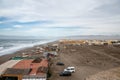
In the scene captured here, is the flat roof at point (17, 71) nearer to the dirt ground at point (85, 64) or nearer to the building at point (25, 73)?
the building at point (25, 73)

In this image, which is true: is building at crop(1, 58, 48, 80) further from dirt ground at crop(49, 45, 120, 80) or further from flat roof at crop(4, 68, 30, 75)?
dirt ground at crop(49, 45, 120, 80)

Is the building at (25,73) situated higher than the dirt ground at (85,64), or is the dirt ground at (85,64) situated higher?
the building at (25,73)

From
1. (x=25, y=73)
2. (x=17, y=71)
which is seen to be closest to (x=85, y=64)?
(x=25, y=73)

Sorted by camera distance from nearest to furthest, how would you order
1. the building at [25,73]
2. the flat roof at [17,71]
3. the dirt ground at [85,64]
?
the building at [25,73]
the flat roof at [17,71]
the dirt ground at [85,64]

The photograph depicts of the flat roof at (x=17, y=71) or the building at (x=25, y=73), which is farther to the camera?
the flat roof at (x=17, y=71)

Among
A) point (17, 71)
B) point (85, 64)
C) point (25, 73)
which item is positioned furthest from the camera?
point (85, 64)

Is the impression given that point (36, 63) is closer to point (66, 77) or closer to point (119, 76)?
point (66, 77)

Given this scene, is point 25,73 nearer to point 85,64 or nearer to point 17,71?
point 17,71

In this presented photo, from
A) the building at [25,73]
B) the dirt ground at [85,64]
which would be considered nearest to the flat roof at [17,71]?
the building at [25,73]

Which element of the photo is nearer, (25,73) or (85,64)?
(25,73)

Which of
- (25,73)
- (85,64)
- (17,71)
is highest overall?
(17,71)

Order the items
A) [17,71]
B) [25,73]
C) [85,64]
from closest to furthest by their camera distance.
→ [25,73]
[17,71]
[85,64]

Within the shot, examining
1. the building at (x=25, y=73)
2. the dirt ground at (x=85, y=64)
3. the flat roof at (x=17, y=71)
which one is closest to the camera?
the building at (x=25, y=73)
